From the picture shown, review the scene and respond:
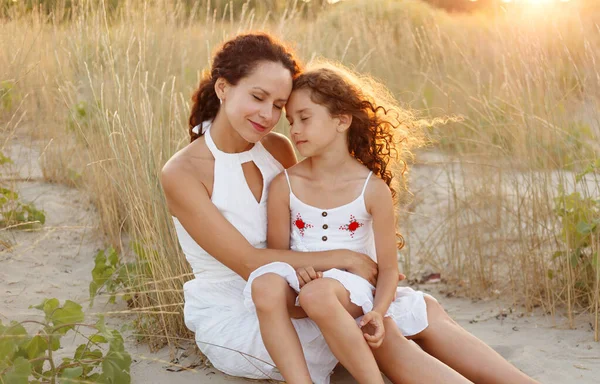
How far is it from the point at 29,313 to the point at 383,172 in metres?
1.64

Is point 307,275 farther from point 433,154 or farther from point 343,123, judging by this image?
point 433,154

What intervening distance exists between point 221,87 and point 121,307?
1271 mm

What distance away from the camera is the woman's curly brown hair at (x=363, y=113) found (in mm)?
2670

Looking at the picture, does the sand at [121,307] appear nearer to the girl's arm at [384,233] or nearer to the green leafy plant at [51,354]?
the green leafy plant at [51,354]

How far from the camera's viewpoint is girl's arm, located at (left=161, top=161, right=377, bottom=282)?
2588 mm

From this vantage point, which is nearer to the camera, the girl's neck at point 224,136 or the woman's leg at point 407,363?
the woman's leg at point 407,363

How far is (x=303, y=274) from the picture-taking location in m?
2.50

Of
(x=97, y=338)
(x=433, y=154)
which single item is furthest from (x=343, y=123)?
(x=433, y=154)

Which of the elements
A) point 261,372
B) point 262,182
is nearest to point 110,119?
point 262,182

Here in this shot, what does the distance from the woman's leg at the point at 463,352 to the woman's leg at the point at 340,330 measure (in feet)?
1.29

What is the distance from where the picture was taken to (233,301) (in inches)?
109

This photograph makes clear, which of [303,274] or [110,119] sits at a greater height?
[110,119]

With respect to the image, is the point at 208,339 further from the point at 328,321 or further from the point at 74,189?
the point at 74,189

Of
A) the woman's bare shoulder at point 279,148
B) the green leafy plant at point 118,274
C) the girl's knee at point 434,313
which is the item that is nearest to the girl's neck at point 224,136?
the woman's bare shoulder at point 279,148
